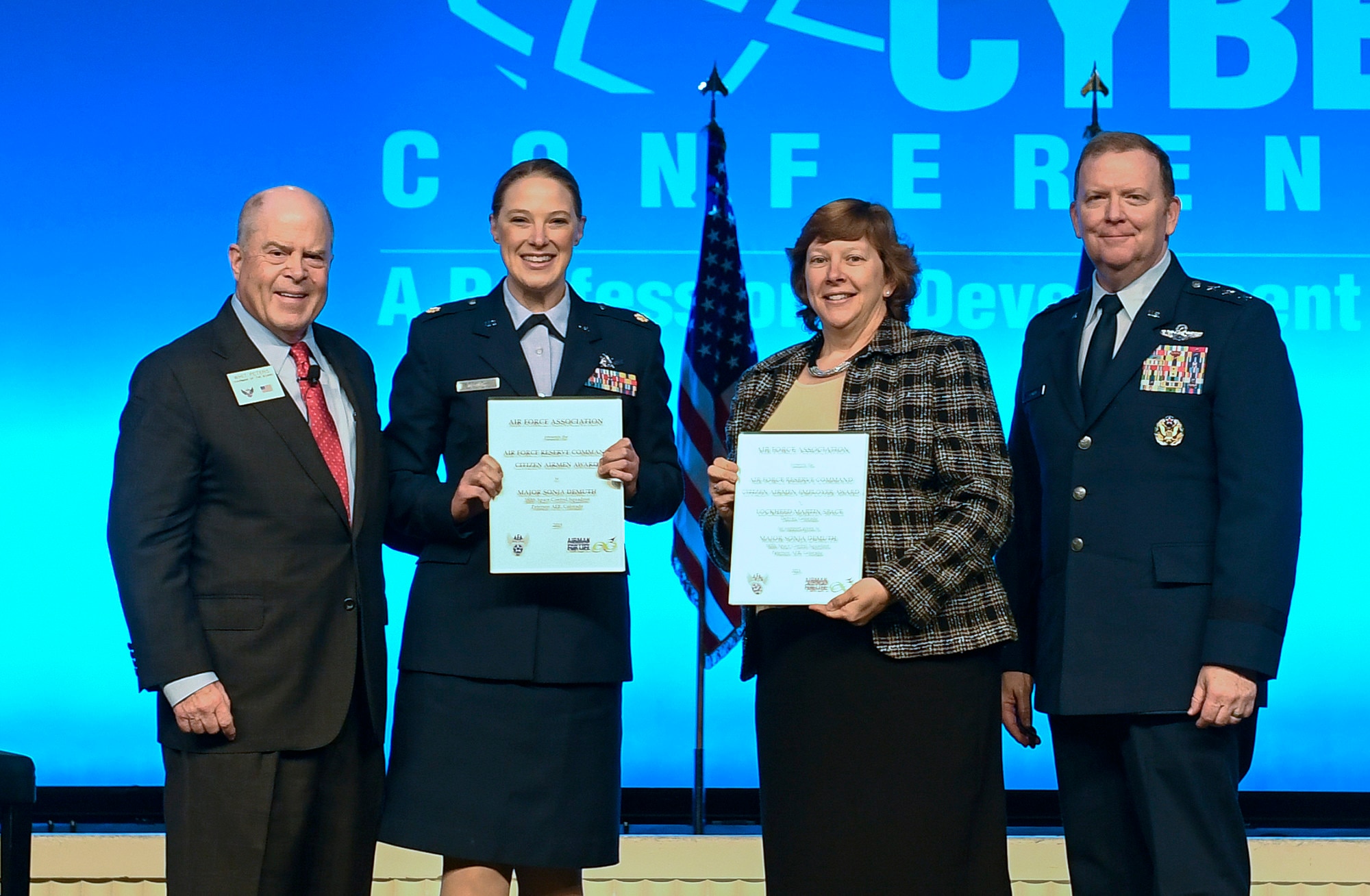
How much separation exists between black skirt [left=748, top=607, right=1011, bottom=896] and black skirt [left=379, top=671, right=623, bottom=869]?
44 centimetres

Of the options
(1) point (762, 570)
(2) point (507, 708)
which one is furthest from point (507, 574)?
(1) point (762, 570)

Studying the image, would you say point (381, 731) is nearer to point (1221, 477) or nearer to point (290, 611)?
point (290, 611)

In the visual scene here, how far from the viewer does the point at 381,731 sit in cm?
276

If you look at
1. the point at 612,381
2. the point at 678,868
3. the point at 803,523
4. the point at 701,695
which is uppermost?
the point at 612,381

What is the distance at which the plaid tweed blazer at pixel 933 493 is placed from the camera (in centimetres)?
245

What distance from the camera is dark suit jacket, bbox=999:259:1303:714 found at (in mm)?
2477

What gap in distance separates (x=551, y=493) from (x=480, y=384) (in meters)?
0.30

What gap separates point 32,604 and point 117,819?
2.59 feet

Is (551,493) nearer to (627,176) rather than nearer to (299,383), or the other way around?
(299,383)

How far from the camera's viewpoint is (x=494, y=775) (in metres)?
2.72

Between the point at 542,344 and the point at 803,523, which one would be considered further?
the point at 542,344

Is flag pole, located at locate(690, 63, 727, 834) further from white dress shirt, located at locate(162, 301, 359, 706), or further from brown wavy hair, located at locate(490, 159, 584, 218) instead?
white dress shirt, located at locate(162, 301, 359, 706)

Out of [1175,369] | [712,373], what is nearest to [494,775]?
[1175,369]

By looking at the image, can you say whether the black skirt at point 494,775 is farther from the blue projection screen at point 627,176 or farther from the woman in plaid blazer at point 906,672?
the blue projection screen at point 627,176
